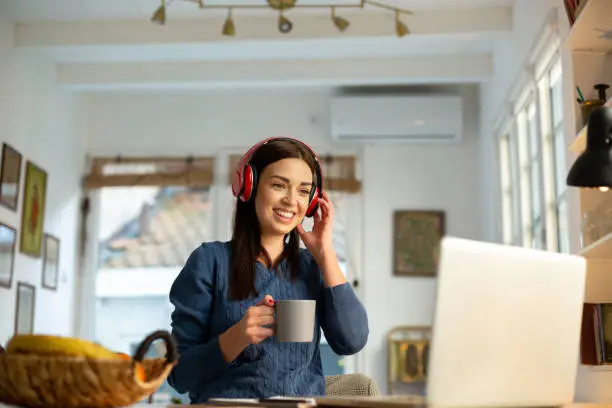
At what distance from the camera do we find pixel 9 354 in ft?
3.38

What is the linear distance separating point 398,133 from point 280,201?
4277 mm

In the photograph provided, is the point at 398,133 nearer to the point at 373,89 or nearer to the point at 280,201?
the point at 373,89

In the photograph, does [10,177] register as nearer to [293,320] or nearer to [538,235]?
[538,235]

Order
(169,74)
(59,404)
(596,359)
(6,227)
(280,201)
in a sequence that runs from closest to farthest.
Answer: (59,404) < (280,201) < (596,359) < (6,227) < (169,74)

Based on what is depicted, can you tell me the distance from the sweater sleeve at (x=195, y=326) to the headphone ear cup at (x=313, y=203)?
224 mm

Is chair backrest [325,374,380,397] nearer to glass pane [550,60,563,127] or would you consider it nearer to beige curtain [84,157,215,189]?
glass pane [550,60,563,127]

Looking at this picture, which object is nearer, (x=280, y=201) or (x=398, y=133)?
(x=280, y=201)

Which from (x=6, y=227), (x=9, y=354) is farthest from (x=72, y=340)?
(x=6, y=227)

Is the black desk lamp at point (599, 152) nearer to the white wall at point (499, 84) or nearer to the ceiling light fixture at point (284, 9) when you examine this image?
the white wall at point (499, 84)

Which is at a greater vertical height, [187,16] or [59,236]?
[187,16]

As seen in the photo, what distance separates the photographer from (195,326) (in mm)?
1645

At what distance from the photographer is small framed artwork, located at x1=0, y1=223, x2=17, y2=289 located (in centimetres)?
468

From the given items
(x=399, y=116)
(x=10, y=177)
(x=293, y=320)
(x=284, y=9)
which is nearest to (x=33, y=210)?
(x=10, y=177)

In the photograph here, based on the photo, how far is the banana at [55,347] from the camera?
1028 millimetres
